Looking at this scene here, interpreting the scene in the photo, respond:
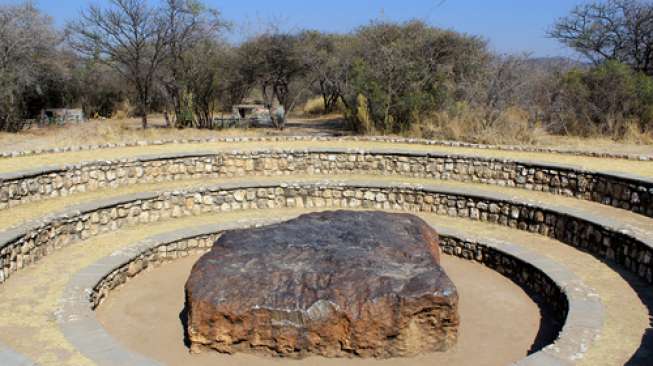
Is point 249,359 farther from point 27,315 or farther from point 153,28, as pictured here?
point 153,28

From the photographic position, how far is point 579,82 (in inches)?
757

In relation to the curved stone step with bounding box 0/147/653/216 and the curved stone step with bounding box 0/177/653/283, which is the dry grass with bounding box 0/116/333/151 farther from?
the curved stone step with bounding box 0/177/653/283

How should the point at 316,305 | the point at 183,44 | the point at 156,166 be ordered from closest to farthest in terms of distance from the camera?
the point at 316,305 → the point at 156,166 → the point at 183,44

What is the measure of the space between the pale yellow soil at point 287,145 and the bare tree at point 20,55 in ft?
29.0

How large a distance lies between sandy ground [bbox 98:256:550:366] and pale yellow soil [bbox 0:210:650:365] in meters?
0.73

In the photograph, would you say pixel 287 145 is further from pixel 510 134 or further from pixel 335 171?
Answer: pixel 510 134

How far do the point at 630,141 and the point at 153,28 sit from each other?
16492 mm

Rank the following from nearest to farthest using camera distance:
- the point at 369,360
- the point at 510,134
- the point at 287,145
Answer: the point at 369,360, the point at 287,145, the point at 510,134

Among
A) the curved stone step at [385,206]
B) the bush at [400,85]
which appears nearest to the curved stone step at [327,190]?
the curved stone step at [385,206]

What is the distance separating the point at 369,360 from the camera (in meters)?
6.06

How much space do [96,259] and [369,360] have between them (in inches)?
169

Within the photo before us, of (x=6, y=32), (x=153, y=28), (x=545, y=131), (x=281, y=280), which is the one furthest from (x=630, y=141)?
(x=6, y=32)

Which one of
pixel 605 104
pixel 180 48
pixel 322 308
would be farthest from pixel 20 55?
pixel 322 308

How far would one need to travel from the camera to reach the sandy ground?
6090mm
